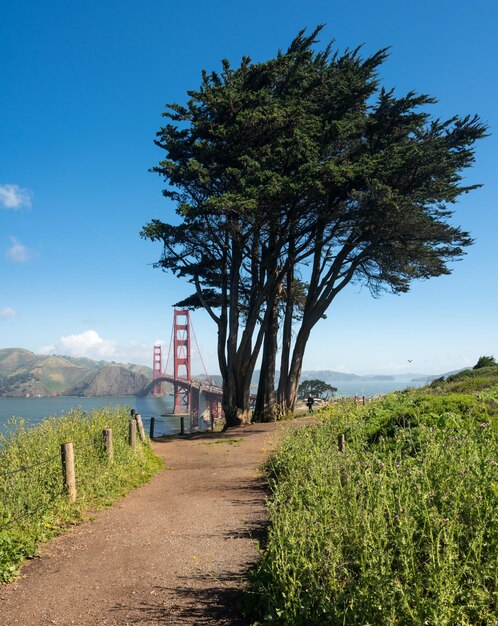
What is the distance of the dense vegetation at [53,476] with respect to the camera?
539 cm

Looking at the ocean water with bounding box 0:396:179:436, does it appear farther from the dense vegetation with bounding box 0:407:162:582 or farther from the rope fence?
the rope fence

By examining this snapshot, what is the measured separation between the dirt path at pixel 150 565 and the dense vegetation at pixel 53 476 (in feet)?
0.74

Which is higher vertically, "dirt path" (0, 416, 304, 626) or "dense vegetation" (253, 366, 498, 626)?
"dense vegetation" (253, 366, 498, 626)

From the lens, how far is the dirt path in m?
3.82

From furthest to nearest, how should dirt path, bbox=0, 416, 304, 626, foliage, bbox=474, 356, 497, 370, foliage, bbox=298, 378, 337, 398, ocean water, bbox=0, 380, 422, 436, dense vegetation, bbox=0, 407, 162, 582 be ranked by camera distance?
foliage, bbox=298, 378, 337, 398 → foliage, bbox=474, 356, 497, 370 → ocean water, bbox=0, 380, 422, 436 → dense vegetation, bbox=0, 407, 162, 582 → dirt path, bbox=0, 416, 304, 626

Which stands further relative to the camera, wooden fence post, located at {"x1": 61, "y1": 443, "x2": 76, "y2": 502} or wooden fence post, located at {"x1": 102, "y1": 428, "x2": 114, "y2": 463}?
wooden fence post, located at {"x1": 102, "y1": 428, "x2": 114, "y2": 463}

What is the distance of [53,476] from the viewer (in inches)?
259

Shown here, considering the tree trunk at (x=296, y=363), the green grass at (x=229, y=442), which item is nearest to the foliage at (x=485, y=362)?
the tree trunk at (x=296, y=363)

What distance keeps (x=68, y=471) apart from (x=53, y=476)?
26cm

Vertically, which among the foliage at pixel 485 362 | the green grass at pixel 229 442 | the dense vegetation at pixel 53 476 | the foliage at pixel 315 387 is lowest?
the foliage at pixel 315 387

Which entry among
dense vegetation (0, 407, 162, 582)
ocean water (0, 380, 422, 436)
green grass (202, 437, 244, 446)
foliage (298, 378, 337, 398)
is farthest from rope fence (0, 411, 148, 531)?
foliage (298, 378, 337, 398)

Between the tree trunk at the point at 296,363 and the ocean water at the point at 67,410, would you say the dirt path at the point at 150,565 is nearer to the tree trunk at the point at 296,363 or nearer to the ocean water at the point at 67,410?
the ocean water at the point at 67,410

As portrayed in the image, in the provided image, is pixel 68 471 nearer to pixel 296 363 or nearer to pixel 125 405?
pixel 125 405

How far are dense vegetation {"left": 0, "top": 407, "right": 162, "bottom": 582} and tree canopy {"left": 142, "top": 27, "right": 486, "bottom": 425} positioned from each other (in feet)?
24.0
